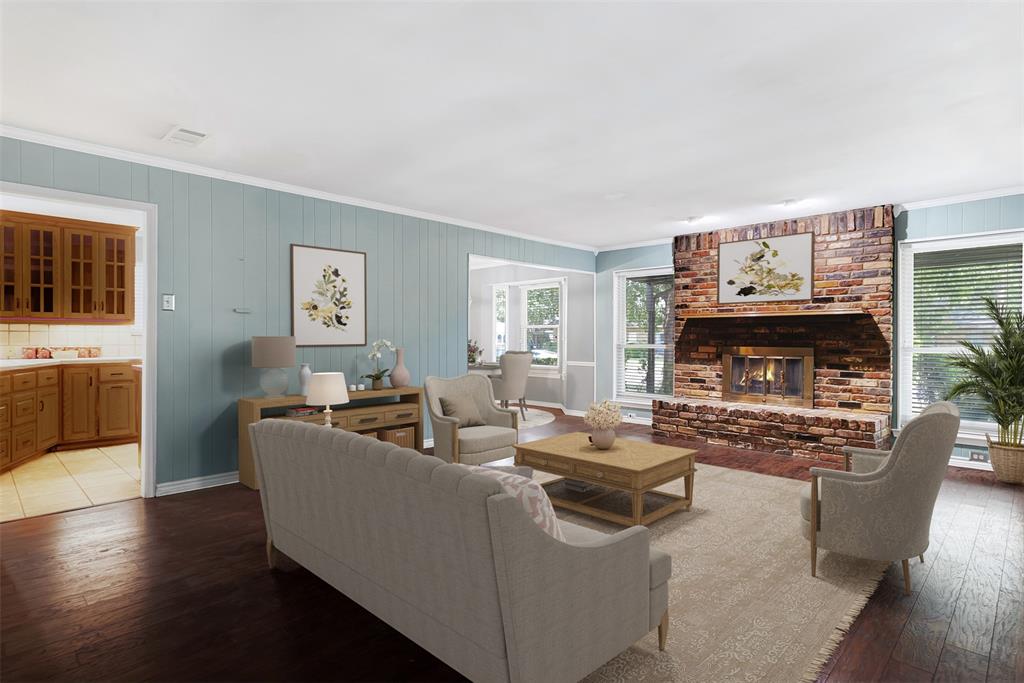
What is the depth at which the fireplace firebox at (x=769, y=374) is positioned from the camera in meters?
6.27

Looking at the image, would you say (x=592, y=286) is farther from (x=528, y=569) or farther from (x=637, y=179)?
(x=528, y=569)

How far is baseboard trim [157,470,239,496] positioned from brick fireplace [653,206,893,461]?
192 inches

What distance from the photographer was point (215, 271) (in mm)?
4559

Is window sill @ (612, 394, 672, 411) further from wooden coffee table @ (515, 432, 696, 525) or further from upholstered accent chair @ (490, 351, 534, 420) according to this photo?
wooden coffee table @ (515, 432, 696, 525)

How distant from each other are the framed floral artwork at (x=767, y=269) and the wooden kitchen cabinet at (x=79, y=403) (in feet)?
23.8

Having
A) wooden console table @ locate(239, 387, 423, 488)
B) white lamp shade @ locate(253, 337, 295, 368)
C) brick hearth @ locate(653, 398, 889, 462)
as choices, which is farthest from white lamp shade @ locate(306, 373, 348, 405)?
brick hearth @ locate(653, 398, 889, 462)

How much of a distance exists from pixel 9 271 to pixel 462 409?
4716mm

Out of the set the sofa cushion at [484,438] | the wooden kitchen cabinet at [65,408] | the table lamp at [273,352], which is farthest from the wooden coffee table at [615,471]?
the wooden kitchen cabinet at [65,408]

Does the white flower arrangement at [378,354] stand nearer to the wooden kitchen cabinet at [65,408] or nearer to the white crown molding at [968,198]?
the wooden kitchen cabinet at [65,408]

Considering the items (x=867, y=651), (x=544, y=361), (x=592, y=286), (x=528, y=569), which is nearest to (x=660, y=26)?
(x=528, y=569)

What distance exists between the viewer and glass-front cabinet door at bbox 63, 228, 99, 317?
5.84m

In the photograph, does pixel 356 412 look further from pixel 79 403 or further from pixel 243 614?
pixel 79 403

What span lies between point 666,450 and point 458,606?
262cm

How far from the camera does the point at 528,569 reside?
1625 mm
